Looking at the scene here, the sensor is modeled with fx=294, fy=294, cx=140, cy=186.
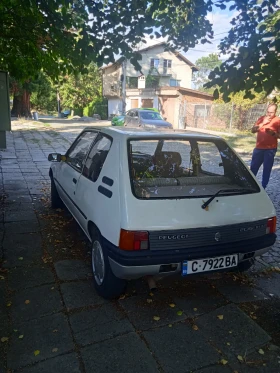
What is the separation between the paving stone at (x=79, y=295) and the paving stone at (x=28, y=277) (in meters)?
0.25

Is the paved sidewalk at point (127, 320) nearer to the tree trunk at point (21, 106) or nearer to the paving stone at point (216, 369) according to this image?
the paving stone at point (216, 369)

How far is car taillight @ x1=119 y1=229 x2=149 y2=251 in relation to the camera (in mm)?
2324

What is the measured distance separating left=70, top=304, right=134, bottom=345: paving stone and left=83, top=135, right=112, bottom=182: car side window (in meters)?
1.28

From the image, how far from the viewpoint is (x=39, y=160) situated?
32.3ft

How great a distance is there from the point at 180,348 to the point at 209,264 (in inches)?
28.1

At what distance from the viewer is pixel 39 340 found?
89.4 inches

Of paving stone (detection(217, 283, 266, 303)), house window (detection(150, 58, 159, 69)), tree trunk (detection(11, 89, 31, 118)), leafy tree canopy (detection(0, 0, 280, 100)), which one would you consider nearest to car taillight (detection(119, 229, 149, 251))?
paving stone (detection(217, 283, 266, 303))

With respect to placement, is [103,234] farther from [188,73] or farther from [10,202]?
[188,73]

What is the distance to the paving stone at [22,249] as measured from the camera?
3475 mm

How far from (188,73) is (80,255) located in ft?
147

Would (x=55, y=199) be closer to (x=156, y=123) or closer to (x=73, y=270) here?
(x=73, y=270)

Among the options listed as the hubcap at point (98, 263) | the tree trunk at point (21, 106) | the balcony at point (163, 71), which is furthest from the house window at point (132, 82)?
the hubcap at point (98, 263)

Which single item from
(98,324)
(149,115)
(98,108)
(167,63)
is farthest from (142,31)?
(167,63)

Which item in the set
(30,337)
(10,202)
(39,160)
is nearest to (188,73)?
(39,160)
